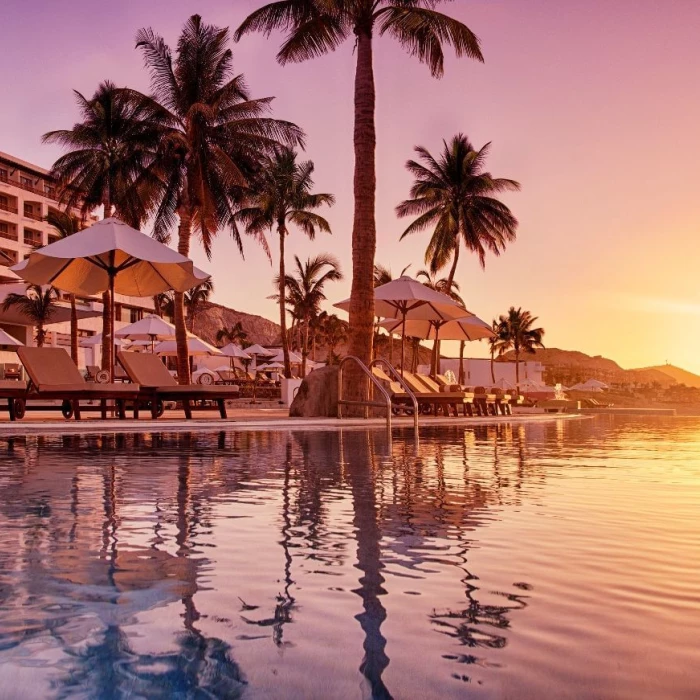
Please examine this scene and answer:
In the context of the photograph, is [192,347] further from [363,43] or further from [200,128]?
[363,43]

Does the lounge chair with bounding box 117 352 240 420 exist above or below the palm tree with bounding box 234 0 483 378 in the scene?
below

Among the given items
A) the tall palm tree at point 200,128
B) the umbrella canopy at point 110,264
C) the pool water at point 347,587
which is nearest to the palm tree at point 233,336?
the tall palm tree at point 200,128

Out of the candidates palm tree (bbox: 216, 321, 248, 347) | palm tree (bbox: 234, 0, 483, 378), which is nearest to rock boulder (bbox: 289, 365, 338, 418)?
palm tree (bbox: 234, 0, 483, 378)

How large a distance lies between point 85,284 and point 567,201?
47.9ft

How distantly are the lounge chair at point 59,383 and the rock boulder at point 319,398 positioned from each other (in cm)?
423

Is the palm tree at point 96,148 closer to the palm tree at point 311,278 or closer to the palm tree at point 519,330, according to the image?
the palm tree at point 311,278

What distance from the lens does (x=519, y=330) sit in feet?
281

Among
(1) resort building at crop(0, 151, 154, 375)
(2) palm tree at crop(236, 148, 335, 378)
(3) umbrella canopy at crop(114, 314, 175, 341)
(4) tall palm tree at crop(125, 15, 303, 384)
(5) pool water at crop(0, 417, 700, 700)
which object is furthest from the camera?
(1) resort building at crop(0, 151, 154, 375)

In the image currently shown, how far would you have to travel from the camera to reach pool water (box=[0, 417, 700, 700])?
1.91 metres

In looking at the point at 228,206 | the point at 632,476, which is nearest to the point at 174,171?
the point at 228,206

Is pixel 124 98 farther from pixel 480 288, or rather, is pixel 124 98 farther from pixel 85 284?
pixel 480 288

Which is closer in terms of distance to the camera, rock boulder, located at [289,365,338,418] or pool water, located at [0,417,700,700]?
pool water, located at [0,417,700,700]

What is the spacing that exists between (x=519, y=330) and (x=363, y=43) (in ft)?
231

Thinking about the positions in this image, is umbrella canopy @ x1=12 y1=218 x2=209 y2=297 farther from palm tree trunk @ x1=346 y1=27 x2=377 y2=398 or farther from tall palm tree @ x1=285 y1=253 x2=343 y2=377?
tall palm tree @ x1=285 y1=253 x2=343 y2=377
